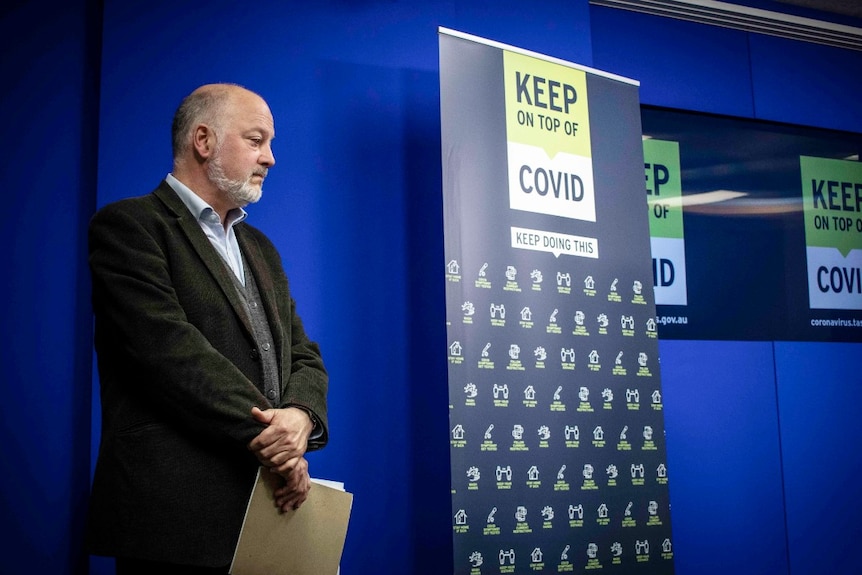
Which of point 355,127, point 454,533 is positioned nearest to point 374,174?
point 355,127

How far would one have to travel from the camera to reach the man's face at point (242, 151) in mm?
2158

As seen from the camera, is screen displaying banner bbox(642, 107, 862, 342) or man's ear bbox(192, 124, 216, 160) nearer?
man's ear bbox(192, 124, 216, 160)

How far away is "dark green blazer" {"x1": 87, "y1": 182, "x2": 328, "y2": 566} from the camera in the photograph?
1.78m

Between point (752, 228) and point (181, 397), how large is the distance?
3.92 meters

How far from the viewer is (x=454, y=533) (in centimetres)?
303

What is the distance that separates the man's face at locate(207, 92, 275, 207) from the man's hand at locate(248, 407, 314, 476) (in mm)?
617

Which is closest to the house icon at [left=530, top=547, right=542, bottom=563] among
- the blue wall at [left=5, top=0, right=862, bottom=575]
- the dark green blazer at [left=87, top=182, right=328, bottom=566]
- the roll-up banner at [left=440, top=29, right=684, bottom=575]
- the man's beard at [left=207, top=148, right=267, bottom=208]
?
the roll-up banner at [left=440, top=29, right=684, bottom=575]

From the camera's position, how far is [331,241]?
3.58 meters

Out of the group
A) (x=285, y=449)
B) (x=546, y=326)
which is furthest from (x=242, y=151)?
(x=546, y=326)

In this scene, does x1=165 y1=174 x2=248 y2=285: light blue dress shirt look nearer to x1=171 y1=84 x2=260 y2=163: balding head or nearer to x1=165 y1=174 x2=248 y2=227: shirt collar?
x1=165 y1=174 x2=248 y2=227: shirt collar

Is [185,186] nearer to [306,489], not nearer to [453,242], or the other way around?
[306,489]

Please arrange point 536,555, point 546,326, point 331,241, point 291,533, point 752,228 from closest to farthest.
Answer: point 291,533 < point 536,555 < point 546,326 < point 331,241 < point 752,228

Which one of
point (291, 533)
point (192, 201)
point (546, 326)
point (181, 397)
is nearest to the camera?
point (181, 397)

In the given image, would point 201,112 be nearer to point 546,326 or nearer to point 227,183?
point 227,183
